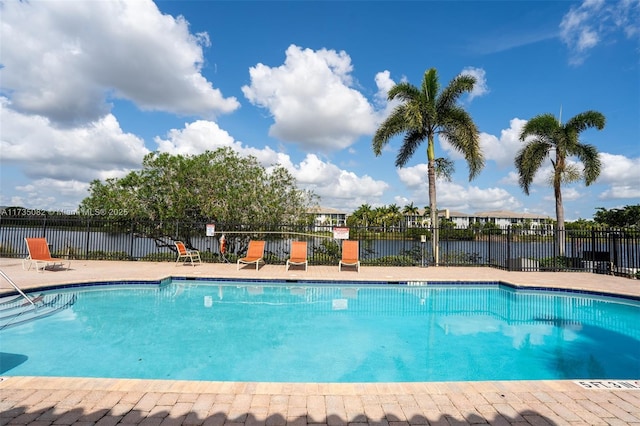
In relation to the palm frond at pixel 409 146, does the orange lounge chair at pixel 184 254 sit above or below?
below

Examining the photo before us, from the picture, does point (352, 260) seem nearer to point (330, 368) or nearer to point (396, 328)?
point (396, 328)

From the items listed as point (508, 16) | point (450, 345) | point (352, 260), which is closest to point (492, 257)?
point (352, 260)

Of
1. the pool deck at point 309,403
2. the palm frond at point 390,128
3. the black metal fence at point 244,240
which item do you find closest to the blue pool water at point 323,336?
the pool deck at point 309,403

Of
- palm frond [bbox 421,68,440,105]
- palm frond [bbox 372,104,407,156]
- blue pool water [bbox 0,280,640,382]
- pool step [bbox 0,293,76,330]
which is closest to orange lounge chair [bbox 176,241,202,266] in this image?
blue pool water [bbox 0,280,640,382]

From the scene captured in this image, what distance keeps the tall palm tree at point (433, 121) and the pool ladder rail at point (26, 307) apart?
11.9m

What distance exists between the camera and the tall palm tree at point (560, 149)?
46.3 ft

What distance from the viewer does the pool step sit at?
241 inches

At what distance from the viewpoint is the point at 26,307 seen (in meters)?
6.85

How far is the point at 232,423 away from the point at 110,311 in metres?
5.87

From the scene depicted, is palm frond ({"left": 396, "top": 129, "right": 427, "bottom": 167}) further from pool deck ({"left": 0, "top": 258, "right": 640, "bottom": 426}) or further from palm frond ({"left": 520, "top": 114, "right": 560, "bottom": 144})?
pool deck ({"left": 0, "top": 258, "right": 640, "bottom": 426})

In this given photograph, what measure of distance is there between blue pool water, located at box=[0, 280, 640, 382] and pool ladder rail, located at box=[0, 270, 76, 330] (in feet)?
0.54

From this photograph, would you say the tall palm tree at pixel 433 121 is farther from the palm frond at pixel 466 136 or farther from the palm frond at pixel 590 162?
the palm frond at pixel 590 162

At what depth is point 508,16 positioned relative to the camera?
9383 millimetres

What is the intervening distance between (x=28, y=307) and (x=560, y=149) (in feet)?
59.5
